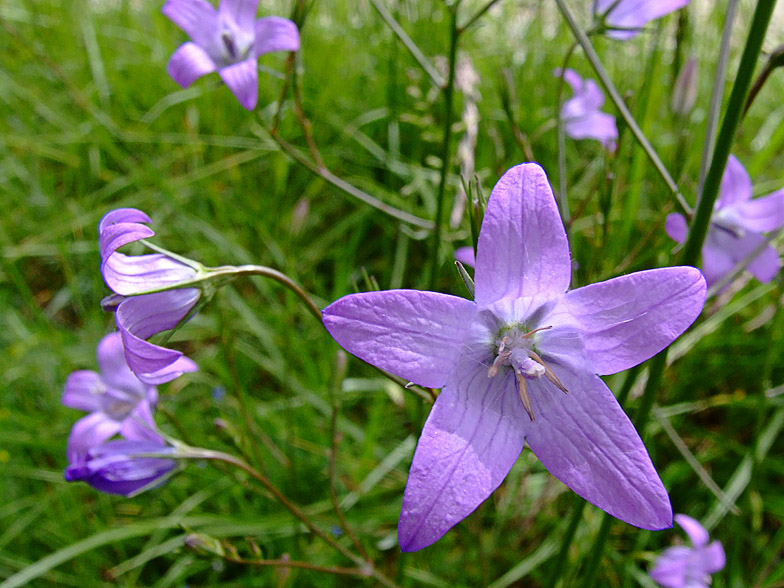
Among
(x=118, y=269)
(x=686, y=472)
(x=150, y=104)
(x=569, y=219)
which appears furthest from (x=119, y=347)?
(x=150, y=104)

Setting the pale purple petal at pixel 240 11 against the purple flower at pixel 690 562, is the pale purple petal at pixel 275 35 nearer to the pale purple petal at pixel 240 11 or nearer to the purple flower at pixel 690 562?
the pale purple petal at pixel 240 11

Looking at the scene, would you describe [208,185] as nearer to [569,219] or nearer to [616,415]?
[569,219]

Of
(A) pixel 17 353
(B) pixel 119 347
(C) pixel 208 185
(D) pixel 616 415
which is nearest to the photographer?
(D) pixel 616 415

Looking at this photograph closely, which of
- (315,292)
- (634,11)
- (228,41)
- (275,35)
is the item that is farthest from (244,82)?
(315,292)

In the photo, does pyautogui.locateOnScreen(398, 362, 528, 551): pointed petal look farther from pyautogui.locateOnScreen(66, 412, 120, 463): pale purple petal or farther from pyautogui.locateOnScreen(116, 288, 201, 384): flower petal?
pyautogui.locateOnScreen(66, 412, 120, 463): pale purple petal

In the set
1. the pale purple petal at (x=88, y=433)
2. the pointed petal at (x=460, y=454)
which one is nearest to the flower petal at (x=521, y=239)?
the pointed petal at (x=460, y=454)

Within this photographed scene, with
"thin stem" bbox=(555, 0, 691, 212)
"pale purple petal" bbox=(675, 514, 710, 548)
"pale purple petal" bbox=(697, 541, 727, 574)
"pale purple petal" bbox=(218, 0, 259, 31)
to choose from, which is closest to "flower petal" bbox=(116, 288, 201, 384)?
"thin stem" bbox=(555, 0, 691, 212)

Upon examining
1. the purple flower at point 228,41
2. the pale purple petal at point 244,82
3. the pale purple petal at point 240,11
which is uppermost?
the pale purple petal at point 240,11
